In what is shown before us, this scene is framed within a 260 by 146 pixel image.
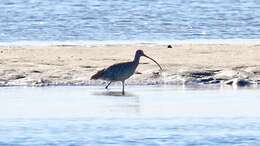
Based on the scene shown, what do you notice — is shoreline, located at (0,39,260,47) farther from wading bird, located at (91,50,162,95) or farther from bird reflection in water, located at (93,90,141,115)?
bird reflection in water, located at (93,90,141,115)

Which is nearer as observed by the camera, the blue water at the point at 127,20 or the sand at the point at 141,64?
the sand at the point at 141,64

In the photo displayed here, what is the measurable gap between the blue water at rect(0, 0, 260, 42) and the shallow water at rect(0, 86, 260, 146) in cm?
817

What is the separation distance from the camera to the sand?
17391 mm

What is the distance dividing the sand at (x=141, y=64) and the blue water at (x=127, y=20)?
10.8 ft

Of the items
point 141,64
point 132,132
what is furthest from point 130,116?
point 141,64

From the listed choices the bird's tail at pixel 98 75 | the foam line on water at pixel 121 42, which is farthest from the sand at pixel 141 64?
the foam line on water at pixel 121 42

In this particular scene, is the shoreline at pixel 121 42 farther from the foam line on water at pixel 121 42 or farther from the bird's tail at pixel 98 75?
the bird's tail at pixel 98 75

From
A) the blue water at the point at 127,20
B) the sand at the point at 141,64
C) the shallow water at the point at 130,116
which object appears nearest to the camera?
the shallow water at the point at 130,116

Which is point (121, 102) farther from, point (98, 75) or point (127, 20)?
point (127, 20)

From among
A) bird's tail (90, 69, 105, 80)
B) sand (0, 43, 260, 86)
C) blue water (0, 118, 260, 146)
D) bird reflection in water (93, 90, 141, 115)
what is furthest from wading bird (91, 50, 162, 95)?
blue water (0, 118, 260, 146)

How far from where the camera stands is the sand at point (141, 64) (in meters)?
17.4

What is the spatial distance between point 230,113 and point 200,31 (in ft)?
40.4

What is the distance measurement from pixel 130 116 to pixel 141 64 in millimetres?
A: 5013

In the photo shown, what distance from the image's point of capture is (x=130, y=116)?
13594 millimetres
